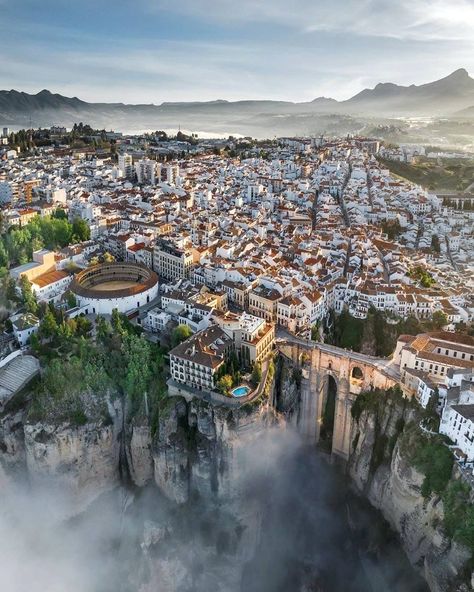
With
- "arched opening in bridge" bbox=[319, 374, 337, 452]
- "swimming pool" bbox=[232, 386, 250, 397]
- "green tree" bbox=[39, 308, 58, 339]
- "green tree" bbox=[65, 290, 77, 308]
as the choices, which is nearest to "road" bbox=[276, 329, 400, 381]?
"arched opening in bridge" bbox=[319, 374, 337, 452]

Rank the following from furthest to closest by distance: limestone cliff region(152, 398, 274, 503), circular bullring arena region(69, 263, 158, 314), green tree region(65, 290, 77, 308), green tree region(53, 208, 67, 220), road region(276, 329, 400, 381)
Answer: green tree region(53, 208, 67, 220) → circular bullring arena region(69, 263, 158, 314) → green tree region(65, 290, 77, 308) → road region(276, 329, 400, 381) → limestone cliff region(152, 398, 274, 503)

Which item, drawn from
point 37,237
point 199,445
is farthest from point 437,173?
point 199,445

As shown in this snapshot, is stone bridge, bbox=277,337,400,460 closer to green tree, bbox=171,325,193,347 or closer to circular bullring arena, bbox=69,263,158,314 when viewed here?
green tree, bbox=171,325,193,347

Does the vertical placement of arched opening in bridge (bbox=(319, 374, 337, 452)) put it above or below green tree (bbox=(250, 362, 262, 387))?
below

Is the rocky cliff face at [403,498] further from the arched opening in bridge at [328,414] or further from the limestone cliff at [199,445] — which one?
the limestone cliff at [199,445]

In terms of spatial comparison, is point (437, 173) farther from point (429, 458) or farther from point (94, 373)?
point (94, 373)

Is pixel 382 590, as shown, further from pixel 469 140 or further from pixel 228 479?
pixel 469 140

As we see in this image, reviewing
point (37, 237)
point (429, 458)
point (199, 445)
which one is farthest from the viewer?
point (37, 237)
